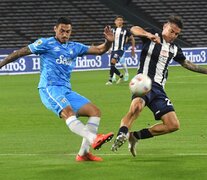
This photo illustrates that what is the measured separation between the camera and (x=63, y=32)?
9.95 meters

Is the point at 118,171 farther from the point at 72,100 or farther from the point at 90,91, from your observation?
the point at 90,91

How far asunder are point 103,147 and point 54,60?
86.9 inches

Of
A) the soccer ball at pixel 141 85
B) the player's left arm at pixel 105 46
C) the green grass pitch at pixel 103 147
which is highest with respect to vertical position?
the player's left arm at pixel 105 46

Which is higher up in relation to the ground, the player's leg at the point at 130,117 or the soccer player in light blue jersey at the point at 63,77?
the soccer player in light blue jersey at the point at 63,77

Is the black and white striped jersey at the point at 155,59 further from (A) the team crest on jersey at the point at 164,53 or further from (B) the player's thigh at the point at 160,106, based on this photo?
(B) the player's thigh at the point at 160,106

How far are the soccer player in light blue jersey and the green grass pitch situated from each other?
0.62m

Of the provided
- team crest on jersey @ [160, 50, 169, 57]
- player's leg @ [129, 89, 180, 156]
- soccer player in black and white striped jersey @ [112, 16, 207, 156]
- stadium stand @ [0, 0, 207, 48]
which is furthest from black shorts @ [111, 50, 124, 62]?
player's leg @ [129, 89, 180, 156]

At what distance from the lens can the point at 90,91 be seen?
2223 cm

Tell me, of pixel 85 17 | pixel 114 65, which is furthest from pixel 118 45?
pixel 85 17

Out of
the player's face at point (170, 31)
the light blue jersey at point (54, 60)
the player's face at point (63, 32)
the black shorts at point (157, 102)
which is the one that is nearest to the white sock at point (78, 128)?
the light blue jersey at point (54, 60)

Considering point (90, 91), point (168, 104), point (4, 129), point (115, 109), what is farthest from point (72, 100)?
point (90, 91)

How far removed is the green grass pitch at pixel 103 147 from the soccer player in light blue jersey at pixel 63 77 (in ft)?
2.03

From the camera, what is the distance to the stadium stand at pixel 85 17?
3962 cm

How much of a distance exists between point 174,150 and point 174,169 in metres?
1.97
